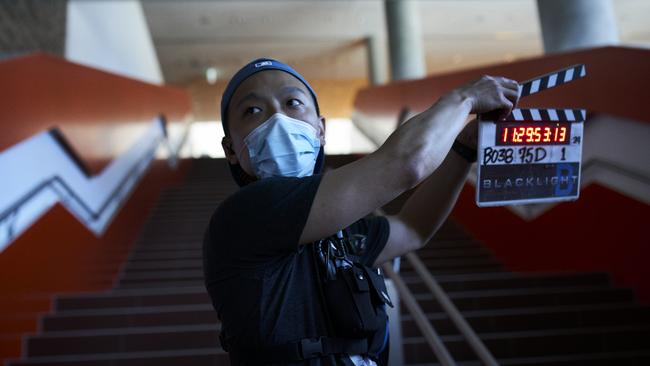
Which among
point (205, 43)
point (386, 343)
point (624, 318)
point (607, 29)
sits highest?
point (205, 43)

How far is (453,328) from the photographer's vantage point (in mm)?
3979

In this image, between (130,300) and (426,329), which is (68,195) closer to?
(130,300)

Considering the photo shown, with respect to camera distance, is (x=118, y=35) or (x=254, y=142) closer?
(x=254, y=142)

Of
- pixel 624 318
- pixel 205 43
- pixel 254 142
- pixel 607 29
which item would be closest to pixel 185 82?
pixel 205 43

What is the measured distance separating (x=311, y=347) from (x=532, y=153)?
25.5 inches

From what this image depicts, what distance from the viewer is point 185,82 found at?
17922 millimetres

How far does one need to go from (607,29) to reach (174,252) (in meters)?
4.39

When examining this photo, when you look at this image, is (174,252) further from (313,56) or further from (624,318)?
(313,56)

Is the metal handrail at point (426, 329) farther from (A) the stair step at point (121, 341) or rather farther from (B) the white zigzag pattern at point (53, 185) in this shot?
(B) the white zigzag pattern at point (53, 185)

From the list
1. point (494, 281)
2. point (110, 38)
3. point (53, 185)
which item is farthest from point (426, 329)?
point (110, 38)

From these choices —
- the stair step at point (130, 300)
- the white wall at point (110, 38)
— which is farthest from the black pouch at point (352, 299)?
the white wall at point (110, 38)

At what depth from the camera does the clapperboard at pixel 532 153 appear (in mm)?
1206

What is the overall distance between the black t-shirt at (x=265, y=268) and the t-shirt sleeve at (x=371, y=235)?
24 centimetres

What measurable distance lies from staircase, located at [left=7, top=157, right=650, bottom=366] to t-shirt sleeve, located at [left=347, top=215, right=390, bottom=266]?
201 centimetres
